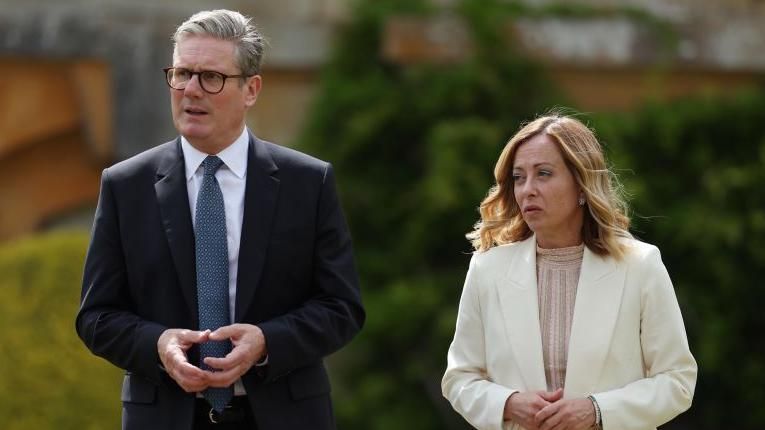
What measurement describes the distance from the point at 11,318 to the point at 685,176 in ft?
14.1

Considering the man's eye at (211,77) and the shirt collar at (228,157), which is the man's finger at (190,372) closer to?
the shirt collar at (228,157)

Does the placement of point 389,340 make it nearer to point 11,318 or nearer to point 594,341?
point 11,318

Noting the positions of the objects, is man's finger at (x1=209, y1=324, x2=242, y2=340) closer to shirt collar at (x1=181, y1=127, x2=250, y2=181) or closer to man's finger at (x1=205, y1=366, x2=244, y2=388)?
man's finger at (x1=205, y1=366, x2=244, y2=388)

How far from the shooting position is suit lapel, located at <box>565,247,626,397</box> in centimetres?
394

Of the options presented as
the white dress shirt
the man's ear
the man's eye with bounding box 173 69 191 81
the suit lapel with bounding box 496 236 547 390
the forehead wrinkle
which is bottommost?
the suit lapel with bounding box 496 236 547 390

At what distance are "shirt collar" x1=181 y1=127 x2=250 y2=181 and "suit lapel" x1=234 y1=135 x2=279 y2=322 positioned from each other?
20 mm

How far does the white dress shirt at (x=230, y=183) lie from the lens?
13.5ft

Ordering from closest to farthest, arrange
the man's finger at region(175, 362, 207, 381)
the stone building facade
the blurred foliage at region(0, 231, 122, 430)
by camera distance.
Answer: the man's finger at region(175, 362, 207, 381) < the blurred foliage at region(0, 231, 122, 430) < the stone building facade

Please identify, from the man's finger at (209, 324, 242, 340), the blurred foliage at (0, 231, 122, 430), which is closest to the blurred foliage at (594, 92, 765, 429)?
the blurred foliage at (0, 231, 122, 430)

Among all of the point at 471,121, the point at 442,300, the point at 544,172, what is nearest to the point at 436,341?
the point at 442,300

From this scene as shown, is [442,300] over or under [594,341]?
under

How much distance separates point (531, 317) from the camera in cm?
401

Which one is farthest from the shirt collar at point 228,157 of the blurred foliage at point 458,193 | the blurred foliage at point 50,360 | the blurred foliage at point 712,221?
the blurred foliage at point 712,221

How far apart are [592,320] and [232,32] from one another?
1.22m
